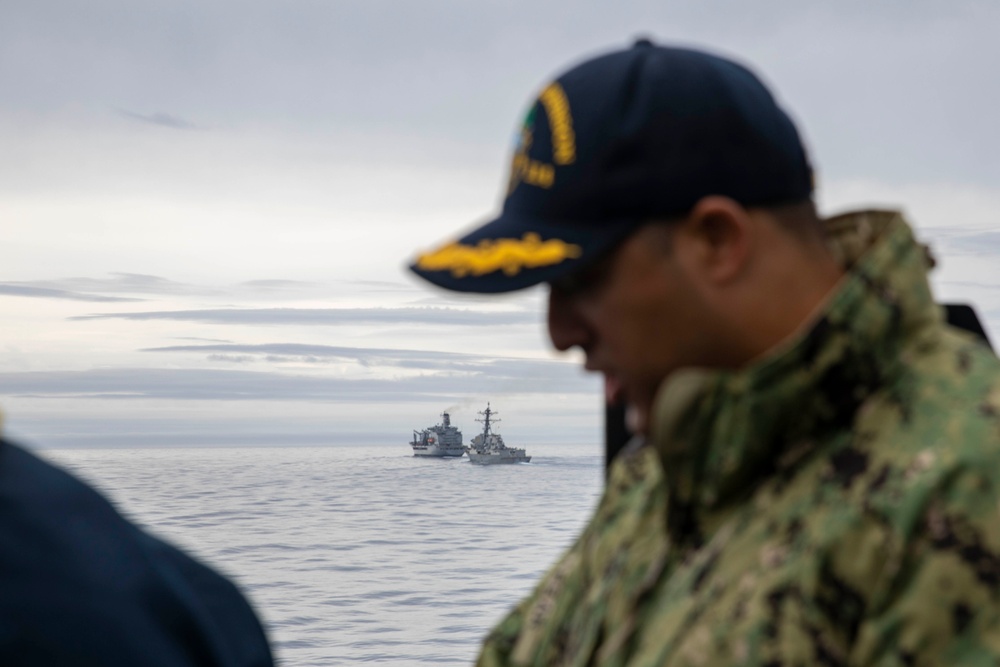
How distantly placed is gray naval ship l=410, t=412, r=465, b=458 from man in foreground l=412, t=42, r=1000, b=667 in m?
76.6

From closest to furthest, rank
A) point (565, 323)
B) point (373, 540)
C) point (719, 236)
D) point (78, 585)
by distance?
point (78, 585)
point (719, 236)
point (565, 323)
point (373, 540)

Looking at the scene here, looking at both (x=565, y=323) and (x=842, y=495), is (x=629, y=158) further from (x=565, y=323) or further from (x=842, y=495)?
(x=842, y=495)

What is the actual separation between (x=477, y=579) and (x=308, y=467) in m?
57.1

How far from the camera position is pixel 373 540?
46750mm

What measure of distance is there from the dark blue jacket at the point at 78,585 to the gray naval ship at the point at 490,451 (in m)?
76.8

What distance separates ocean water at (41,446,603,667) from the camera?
26.6 meters

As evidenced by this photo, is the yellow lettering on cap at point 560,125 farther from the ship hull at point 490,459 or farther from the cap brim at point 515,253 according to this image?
the ship hull at point 490,459

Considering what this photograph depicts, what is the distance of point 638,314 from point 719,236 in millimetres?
138

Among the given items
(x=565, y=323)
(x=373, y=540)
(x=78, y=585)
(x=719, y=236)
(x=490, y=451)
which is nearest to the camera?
(x=78, y=585)

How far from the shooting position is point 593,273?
1584mm

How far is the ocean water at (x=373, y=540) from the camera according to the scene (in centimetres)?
2658

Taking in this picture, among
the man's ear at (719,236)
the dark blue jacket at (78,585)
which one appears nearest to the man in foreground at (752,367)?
the man's ear at (719,236)

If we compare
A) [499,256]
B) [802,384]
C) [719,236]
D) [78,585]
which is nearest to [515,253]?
[499,256]

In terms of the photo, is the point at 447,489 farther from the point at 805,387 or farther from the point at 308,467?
the point at 805,387
